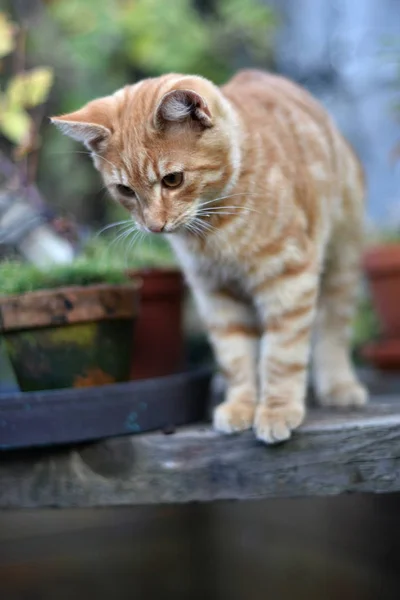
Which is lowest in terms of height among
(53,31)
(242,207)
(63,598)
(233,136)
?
(63,598)

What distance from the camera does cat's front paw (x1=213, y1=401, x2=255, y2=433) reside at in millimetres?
1738

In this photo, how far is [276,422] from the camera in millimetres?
1667

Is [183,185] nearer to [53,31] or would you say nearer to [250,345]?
[250,345]

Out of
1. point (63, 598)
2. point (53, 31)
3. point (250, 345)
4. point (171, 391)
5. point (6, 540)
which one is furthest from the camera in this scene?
point (53, 31)

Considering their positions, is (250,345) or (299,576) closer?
(250,345)

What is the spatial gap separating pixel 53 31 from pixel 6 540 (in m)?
2.40

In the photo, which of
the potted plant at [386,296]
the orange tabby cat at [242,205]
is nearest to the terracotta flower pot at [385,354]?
the potted plant at [386,296]

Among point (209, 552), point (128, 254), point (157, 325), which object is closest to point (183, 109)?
point (157, 325)

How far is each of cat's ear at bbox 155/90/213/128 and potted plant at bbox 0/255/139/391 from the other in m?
0.42

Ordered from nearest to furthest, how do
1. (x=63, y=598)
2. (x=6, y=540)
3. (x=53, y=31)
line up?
(x=63, y=598) → (x=6, y=540) → (x=53, y=31)

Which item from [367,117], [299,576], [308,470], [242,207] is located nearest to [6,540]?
[299,576]

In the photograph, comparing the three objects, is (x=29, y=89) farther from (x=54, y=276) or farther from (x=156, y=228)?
(x=156, y=228)

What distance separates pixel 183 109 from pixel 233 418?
28.0 inches

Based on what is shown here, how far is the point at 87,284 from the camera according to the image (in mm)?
1844
